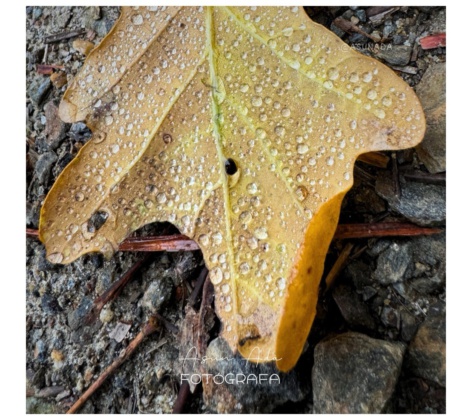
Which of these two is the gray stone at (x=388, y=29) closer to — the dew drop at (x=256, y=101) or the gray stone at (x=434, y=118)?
the gray stone at (x=434, y=118)

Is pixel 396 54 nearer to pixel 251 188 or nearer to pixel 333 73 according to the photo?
pixel 333 73

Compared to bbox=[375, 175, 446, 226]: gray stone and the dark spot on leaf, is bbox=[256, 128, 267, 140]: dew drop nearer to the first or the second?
the dark spot on leaf

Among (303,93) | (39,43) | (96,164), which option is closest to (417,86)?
(303,93)

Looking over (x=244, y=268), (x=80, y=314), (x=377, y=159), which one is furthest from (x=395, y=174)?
(x=80, y=314)

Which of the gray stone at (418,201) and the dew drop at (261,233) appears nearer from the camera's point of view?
the dew drop at (261,233)

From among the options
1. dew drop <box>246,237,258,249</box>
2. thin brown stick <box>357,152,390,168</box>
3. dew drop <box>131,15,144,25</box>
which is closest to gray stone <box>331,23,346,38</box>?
thin brown stick <box>357,152,390,168</box>

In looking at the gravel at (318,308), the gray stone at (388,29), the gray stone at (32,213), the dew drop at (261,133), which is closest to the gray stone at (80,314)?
the gravel at (318,308)

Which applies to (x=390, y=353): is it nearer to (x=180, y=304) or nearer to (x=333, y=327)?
(x=333, y=327)
